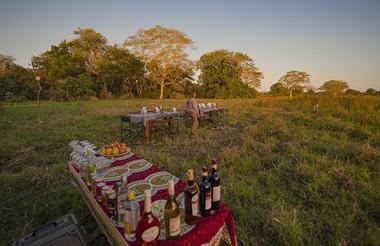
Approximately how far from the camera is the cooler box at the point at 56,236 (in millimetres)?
1458

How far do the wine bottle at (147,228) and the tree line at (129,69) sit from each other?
88.3ft

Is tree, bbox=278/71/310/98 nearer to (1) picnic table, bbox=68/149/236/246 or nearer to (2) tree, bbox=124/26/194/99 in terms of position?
(2) tree, bbox=124/26/194/99

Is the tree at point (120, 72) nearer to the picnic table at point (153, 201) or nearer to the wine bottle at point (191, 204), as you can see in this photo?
the picnic table at point (153, 201)

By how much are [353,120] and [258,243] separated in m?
6.83

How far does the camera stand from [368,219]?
210 cm

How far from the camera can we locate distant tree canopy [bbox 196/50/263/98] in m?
27.9

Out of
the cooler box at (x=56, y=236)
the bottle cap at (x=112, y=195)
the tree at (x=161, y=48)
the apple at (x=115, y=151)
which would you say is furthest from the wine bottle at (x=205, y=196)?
the tree at (x=161, y=48)

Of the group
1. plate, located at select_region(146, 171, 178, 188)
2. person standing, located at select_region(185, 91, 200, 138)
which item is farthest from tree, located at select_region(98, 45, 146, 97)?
plate, located at select_region(146, 171, 178, 188)

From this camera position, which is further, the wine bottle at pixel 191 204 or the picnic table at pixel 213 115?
the picnic table at pixel 213 115

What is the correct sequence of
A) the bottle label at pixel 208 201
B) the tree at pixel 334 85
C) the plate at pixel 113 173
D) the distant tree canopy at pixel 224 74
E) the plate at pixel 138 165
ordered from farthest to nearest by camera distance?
1. the tree at pixel 334 85
2. the distant tree canopy at pixel 224 74
3. the plate at pixel 138 165
4. the plate at pixel 113 173
5. the bottle label at pixel 208 201

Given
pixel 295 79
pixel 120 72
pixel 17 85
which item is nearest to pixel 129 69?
pixel 120 72

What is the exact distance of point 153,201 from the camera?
143 centimetres

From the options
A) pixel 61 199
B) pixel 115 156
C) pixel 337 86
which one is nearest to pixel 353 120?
pixel 115 156

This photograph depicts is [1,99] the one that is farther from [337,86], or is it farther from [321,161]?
[337,86]
